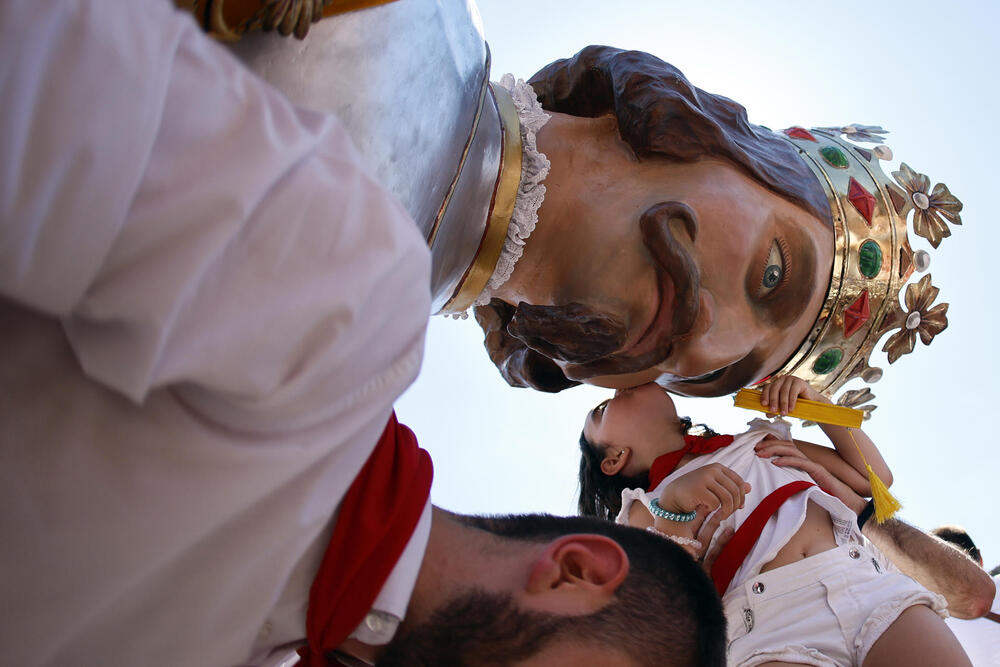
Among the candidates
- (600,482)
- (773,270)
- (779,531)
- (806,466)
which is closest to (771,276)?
(773,270)

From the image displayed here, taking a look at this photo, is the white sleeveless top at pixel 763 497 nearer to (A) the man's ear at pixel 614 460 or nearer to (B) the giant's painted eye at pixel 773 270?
(A) the man's ear at pixel 614 460

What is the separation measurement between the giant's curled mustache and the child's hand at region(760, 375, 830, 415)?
55cm

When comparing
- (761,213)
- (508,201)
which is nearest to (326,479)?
(508,201)

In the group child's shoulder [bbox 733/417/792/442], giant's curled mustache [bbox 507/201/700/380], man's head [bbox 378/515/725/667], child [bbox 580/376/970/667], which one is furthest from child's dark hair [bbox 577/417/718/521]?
man's head [bbox 378/515/725/667]

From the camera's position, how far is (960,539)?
→ 307 cm

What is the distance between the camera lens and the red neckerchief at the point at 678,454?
7.40 feet

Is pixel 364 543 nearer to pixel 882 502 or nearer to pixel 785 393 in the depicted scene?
pixel 785 393

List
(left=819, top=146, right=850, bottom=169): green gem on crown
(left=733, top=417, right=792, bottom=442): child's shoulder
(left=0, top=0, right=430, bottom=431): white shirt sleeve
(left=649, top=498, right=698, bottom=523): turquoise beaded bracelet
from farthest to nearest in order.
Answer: (left=733, top=417, right=792, bottom=442): child's shoulder < (left=649, top=498, right=698, bottom=523): turquoise beaded bracelet < (left=819, top=146, right=850, bottom=169): green gem on crown < (left=0, top=0, right=430, bottom=431): white shirt sleeve

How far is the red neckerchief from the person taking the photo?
7.40 ft

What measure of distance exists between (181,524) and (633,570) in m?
0.67

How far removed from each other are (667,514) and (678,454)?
304 mm

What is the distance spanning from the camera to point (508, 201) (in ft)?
5.09

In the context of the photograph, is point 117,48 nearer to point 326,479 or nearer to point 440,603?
point 326,479

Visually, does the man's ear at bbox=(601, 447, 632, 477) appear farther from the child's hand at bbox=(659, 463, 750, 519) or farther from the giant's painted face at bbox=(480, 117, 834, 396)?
the giant's painted face at bbox=(480, 117, 834, 396)
